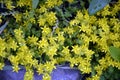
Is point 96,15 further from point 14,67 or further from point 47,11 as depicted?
point 14,67

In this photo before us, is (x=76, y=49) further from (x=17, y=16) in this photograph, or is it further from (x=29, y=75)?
(x=17, y=16)

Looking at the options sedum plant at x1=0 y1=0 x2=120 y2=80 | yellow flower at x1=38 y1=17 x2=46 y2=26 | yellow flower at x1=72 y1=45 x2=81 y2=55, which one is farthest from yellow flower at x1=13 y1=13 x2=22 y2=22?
yellow flower at x1=72 y1=45 x2=81 y2=55

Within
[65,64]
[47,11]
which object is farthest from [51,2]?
[65,64]

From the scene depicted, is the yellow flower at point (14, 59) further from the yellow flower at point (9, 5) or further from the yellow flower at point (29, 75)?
the yellow flower at point (9, 5)

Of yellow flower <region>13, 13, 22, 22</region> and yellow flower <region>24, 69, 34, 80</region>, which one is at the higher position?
yellow flower <region>13, 13, 22, 22</region>

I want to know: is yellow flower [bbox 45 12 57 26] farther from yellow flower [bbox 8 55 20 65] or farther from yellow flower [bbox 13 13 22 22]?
yellow flower [bbox 8 55 20 65]

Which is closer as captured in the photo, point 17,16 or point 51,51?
point 51,51

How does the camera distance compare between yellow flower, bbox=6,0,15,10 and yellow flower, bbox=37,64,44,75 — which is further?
yellow flower, bbox=6,0,15,10

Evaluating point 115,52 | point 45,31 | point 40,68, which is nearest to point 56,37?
point 45,31
